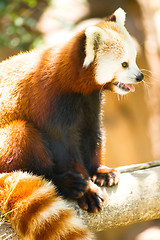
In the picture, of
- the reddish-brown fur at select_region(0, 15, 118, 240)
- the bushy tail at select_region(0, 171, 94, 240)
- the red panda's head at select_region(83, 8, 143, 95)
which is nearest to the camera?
the bushy tail at select_region(0, 171, 94, 240)

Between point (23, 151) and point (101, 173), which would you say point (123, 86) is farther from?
point (23, 151)

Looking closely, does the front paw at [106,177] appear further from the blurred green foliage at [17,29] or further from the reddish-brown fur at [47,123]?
the blurred green foliage at [17,29]

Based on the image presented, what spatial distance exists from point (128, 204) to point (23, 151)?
0.94 m

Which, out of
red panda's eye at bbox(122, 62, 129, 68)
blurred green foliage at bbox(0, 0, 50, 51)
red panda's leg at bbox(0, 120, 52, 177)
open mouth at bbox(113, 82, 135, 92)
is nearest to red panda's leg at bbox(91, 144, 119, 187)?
red panda's leg at bbox(0, 120, 52, 177)

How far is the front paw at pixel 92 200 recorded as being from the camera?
256 centimetres

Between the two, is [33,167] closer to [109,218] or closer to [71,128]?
[71,128]

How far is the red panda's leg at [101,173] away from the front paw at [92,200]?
175mm

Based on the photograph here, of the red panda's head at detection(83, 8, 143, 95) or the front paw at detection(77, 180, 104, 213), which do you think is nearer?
the front paw at detection(77, 180, 104, 213)

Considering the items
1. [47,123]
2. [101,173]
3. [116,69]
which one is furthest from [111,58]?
[101,173]

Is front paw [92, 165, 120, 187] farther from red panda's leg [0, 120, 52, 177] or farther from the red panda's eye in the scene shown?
the red panda's eye

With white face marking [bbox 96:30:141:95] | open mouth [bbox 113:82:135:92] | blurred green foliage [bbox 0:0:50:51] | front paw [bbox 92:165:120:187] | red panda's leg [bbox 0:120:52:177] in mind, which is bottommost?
front paw [bbox 92:165:120:187]

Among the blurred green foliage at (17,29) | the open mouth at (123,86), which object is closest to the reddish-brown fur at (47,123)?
the open mouth at (123,86)

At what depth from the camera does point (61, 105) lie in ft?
8.83

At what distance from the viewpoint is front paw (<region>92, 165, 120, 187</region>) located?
2806 millimetres
